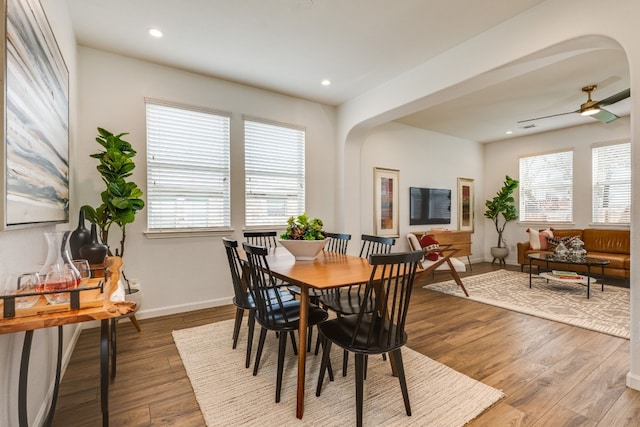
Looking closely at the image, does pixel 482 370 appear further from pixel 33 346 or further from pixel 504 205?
pixel 504 205

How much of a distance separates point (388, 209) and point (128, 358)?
4.39m

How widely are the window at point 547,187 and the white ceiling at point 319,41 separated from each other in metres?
2.05

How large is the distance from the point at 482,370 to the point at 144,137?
13.1ft

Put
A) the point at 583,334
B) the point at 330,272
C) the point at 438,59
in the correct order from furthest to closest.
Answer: the point at 438,59
the point at 583,334
the point at 330,272

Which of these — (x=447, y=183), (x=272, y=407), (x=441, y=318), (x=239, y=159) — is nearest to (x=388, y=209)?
(x=447, y=183)

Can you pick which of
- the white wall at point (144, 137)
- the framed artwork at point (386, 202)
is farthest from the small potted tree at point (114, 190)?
the framed artwork at point (386, 202)

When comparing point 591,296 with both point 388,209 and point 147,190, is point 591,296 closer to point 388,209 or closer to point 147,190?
point 388,209

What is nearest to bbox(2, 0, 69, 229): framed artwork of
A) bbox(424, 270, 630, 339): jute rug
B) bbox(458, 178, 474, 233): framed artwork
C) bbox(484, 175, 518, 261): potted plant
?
bbox(424, 270, 630, 339): jute rug

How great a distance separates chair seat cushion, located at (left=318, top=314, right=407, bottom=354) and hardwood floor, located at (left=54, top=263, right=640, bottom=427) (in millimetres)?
531

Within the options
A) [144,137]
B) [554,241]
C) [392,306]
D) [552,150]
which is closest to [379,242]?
[392,306]

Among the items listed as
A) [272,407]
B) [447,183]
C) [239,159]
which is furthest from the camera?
[447,183]

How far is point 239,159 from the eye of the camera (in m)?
3.97

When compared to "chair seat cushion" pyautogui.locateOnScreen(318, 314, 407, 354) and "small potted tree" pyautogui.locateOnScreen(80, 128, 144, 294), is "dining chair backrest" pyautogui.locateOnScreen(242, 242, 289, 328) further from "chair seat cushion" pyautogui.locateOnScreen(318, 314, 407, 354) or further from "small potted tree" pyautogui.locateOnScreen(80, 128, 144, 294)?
"small potted tree" pyautogui.locateOnScreen(80, 128, 144, 294)

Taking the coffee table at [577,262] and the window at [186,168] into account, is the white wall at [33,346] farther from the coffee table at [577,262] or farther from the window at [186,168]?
the coffee table at [577,262]
